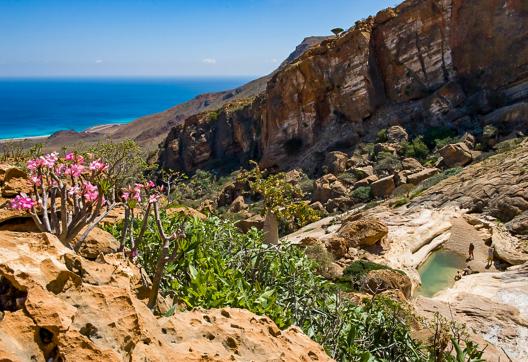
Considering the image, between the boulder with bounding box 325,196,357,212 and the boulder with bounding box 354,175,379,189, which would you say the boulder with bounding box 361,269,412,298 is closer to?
the boulder with bounding box 325,196,357,212

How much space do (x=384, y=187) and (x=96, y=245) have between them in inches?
1087

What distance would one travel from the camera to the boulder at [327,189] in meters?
32.6

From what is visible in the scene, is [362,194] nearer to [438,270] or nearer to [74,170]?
[438,270]

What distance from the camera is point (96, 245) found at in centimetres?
587

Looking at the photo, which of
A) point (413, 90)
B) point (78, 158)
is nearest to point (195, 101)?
point (413, 90)

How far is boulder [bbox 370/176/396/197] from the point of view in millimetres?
31156

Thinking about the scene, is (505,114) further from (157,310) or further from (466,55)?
(157,310)

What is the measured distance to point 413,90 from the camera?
42.8 meters

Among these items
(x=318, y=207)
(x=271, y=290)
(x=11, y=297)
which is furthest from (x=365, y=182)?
(x=11, y=297)

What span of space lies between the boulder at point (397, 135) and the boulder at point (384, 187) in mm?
9513

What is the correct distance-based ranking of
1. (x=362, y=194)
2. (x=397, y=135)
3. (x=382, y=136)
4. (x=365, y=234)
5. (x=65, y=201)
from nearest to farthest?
(x=65, y=201) → (x=365, y=234) → (x=362, y=194) → (x=397, y=135) → (x=382, y=136)

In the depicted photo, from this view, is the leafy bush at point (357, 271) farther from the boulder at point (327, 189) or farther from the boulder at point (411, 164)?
the boulder at point (411, 164)

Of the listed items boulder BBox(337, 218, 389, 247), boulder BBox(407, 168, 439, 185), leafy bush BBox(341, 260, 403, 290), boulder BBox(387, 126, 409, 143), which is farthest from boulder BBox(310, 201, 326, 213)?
leafy bush BBox(341, 260, 403, 290)

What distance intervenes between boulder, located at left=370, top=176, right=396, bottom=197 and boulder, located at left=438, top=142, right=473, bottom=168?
4.84 meters
